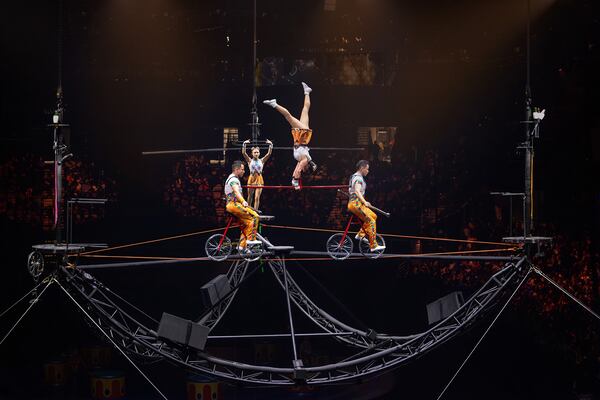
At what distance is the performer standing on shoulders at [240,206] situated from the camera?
1084 centimetres

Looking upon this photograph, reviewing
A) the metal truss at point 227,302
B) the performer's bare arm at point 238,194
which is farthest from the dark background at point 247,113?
the performer's bare arm at point 238,194

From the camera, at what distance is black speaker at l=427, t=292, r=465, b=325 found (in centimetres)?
1113

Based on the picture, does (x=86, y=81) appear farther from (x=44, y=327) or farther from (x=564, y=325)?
(x=564, y=325)

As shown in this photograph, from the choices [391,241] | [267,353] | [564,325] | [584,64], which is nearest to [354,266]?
[391,241]

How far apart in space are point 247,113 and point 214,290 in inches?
143

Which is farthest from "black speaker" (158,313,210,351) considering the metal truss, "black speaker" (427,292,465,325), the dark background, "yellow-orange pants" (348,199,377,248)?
the dark background

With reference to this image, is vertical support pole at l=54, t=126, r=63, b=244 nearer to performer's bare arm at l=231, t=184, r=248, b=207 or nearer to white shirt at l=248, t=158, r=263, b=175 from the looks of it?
performer's bare arm at l=231, t=184, r=248, b=207

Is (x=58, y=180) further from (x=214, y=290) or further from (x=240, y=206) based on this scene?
(x=214, y=290)

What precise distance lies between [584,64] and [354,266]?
4496mm

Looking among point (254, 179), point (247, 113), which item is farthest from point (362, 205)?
point (247, 113)

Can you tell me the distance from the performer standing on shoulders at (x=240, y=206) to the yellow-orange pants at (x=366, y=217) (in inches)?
46.6

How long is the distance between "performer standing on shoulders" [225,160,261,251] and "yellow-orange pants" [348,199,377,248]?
46.6 inches

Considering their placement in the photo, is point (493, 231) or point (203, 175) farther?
point (203, 175)

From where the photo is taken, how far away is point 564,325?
42.1 ft
